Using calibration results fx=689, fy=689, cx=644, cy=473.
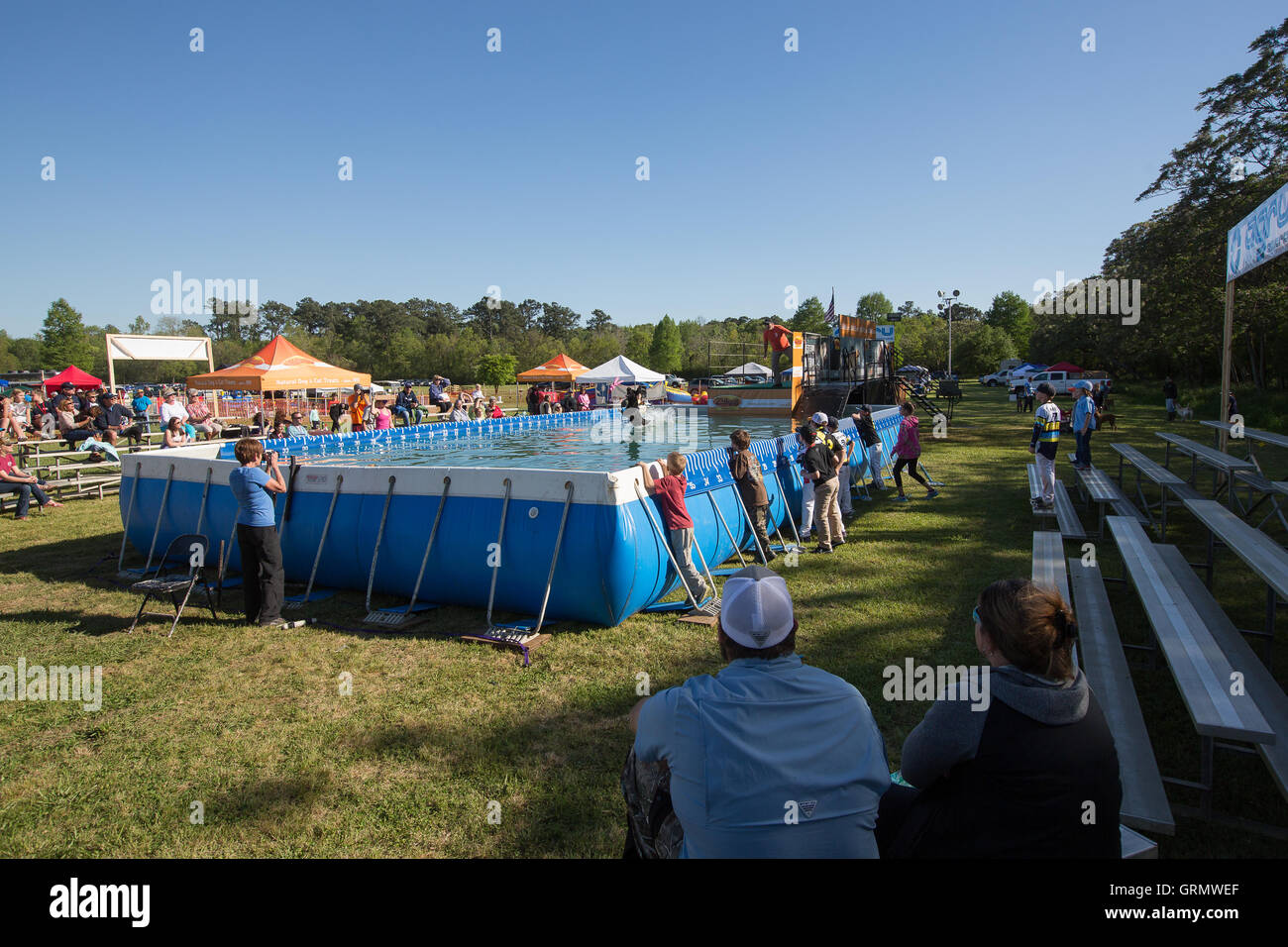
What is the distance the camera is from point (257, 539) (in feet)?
22.0

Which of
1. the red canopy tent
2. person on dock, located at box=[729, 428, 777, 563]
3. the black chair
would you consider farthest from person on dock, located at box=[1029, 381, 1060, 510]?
the red canopy tent

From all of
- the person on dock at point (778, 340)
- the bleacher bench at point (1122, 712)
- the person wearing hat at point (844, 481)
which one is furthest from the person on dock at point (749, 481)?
the person on dock at point (778, 340)

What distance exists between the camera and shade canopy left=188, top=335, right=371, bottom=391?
19.8 meters

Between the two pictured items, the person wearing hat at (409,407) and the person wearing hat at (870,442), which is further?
the person wearing hat at (409,407)

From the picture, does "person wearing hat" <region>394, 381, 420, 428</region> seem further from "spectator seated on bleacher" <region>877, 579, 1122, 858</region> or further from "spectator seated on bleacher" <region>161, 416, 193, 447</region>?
"spectator seated on bleacher" <region>877, 579, 1122, 858</region>

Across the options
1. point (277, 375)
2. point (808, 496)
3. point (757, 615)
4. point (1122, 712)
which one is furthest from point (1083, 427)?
point (277, 375)

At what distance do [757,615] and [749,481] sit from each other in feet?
Answer: 20.7

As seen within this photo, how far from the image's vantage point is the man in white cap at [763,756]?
186cm

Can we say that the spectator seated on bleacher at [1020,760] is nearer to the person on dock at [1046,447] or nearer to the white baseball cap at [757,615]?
the white baseball cap at [757,615]

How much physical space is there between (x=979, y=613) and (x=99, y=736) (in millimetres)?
5574

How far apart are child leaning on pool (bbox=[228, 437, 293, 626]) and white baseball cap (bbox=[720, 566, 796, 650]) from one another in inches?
235

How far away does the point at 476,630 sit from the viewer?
21.2 feet

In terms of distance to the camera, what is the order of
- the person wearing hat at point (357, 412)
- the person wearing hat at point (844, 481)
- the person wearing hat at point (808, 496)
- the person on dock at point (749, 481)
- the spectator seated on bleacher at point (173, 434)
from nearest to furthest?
the person on dock at point (749, 481) < the person wearing hat at point (808, 496) < the person wearing hat at point (844, 481) < the spectator seated on bleacher at point (173, 434) < the person wearing hat at point (357, 412)
